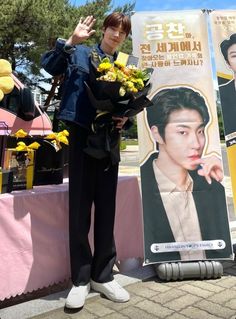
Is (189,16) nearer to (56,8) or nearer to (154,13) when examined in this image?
(154,13)

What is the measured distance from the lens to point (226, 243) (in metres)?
3.24

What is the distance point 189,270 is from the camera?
3.12 m

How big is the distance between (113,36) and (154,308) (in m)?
1.88

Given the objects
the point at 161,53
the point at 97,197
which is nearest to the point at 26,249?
the point at 97,197

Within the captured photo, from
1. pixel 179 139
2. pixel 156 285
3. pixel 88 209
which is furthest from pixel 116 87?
pixel 156 285

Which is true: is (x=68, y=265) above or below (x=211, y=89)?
below

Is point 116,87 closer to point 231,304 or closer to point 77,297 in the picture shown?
point 77,297

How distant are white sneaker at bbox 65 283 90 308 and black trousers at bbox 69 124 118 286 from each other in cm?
4

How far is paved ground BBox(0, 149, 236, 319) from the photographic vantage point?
2.56 metres

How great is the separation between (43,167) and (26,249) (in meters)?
0.67

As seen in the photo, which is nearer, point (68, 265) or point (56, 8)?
point (68, 265)

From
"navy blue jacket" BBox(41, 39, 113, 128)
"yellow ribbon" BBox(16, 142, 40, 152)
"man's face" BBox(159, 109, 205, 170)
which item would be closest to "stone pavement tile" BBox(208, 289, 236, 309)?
"man's face" BBox(159, 109, 205, 170)

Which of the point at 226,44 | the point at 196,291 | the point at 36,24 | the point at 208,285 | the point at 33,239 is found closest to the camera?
the point at 33,239

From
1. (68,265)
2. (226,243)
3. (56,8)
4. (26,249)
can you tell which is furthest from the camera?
(56,8)
